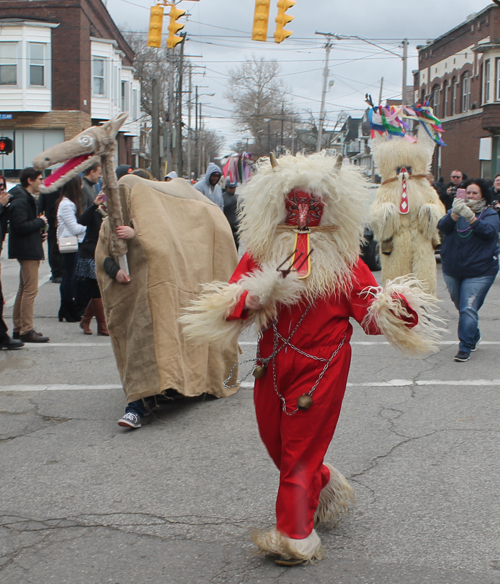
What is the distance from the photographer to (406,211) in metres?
8.19

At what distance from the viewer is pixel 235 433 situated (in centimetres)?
503

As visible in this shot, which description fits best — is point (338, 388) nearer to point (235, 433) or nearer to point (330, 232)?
point (330, 232)

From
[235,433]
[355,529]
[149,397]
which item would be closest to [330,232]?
[355,529]

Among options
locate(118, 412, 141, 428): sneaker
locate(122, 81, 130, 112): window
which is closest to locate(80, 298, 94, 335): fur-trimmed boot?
locate(118, 412, 141, 428): sneaker

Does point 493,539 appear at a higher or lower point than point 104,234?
lower

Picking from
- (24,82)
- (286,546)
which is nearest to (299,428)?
(286,546)

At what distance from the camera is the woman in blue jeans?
713 centimetres

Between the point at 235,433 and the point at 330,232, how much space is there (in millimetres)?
2143

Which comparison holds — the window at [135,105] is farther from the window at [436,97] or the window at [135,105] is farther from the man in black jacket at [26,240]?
the man in black jacket at [26,240]

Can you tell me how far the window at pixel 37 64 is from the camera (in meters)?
33.7

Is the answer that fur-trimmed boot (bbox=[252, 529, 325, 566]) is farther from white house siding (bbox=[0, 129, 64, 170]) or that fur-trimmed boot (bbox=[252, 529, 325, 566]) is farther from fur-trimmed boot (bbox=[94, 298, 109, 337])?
white house siding (bbox=[0, 129, 64, 170])

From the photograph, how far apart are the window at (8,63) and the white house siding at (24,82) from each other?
0.26 metres

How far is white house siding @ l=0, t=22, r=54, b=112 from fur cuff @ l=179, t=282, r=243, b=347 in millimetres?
32700

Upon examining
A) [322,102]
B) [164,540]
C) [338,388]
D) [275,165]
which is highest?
[322,102]
